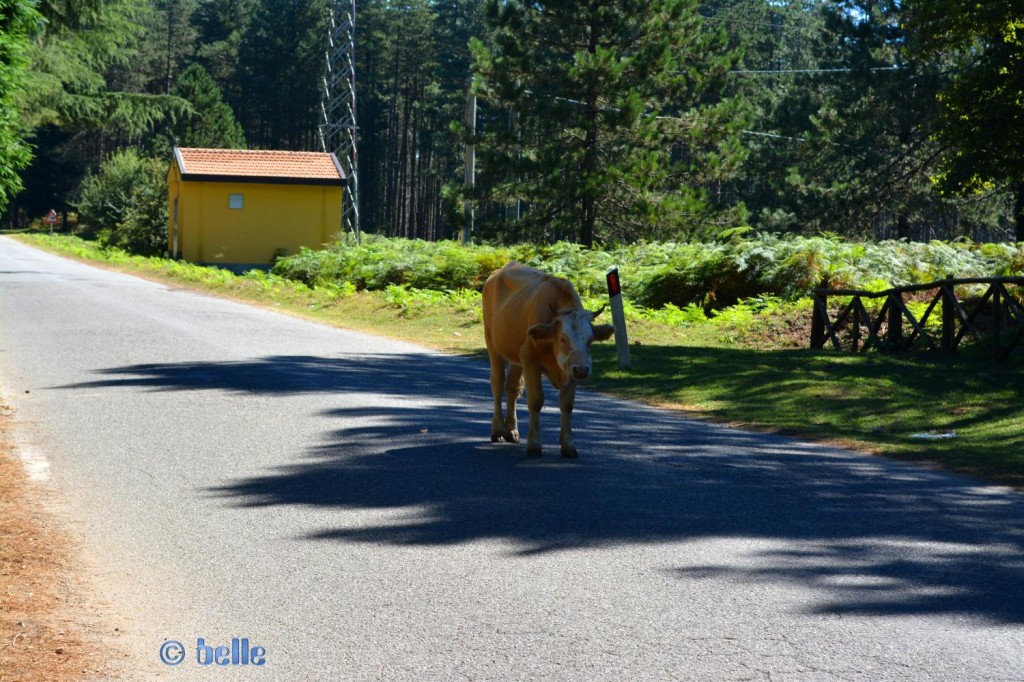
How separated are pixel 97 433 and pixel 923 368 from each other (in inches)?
410

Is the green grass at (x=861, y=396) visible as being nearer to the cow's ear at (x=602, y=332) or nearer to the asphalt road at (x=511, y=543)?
the asphalt road at (x=511, y=543)

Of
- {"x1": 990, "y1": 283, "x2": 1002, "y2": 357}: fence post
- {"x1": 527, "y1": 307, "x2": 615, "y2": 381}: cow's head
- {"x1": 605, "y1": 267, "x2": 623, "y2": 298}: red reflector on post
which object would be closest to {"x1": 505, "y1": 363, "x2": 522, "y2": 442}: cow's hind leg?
{"x1": 527, "y1": 307, "x2": 615, "y2": 381}: cow's head

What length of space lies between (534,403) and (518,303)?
0.86 metres

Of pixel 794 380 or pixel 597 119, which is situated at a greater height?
pixel 597 119

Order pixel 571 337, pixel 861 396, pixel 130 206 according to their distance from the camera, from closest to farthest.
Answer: pixel 571 337 < pixel 861 396 < pixel 130 206

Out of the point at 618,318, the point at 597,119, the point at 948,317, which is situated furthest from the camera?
the point at 597,119

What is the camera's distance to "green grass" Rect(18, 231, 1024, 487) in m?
11.7

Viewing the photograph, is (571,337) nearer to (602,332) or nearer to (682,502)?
(602,332)

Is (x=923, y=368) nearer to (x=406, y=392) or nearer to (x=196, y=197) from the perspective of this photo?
(x=406, y=392)

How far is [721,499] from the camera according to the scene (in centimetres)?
812

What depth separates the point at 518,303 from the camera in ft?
31.0

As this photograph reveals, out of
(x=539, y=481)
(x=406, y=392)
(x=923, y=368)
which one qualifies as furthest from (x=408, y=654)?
(x=923, y=368)

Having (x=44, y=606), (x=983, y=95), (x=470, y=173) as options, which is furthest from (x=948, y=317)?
(x=470, y=173)

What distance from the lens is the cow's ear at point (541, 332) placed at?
8.70 meters
